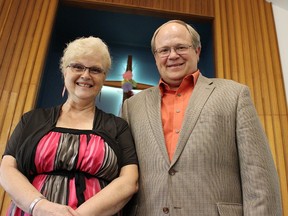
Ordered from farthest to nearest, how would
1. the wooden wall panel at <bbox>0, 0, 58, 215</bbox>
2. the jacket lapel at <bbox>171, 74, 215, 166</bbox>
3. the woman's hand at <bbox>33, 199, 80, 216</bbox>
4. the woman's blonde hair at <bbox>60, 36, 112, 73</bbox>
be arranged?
the wooden wall panel at <bbox>0, 0, 58, 215</bbox> < the woman's blonde hair at <bbox>60, 36, 112, 73</bbox> < the jacket lapel at <bbox>171, 74, 215, 166</bbox> < the woman's hand at <bbox>33, 199, 80, 216</bbox>

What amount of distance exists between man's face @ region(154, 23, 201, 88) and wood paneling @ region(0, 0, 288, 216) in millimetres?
1319

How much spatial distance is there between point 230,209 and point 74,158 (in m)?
0.65

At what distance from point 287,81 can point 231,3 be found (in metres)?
1.05

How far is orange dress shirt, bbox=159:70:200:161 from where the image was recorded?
134 cm

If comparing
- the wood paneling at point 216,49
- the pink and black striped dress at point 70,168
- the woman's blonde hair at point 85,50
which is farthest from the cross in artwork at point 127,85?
the pink and black striped dress at point 70,168

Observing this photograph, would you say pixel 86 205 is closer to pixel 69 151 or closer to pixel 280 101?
pixel 69 151

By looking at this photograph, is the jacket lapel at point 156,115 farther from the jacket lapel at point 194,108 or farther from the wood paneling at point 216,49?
the wood paneling at point 216,49

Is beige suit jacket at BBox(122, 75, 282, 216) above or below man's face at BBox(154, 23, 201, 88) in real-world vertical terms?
below

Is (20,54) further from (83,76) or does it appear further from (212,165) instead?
(212,165)

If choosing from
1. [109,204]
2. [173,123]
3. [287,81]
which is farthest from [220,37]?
[109,204]

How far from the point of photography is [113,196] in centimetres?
116

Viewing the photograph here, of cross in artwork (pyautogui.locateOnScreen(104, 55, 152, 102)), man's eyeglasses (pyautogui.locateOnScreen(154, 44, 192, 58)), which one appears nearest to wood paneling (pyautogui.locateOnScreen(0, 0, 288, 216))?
cross in artwork (pyautogui.locateOnScreen(104, 55, 152, 102))

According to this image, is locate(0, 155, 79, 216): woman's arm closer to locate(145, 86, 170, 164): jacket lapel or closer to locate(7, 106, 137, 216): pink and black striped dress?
locate(7, 106, 137, 216): pink and black striped dress

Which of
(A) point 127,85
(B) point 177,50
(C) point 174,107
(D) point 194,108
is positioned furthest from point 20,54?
(D) point 194,108
